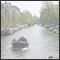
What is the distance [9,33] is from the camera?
138 feet

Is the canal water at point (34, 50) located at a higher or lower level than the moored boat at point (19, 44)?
lower

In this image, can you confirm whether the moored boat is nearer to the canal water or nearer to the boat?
the boat

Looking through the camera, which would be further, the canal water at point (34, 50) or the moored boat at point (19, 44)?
the moored boat at point (19, 44)

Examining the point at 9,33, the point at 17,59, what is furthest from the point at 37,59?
the point at 9,33

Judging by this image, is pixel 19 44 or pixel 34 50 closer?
pixel 19 44

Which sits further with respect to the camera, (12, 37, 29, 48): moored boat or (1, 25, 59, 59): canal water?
(12, 37, 29, 48): moored boat

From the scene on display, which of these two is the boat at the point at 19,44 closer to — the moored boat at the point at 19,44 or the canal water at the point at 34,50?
the moored boat at the point at 19,44

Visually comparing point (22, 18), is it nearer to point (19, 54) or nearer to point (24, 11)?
point (24, 11)

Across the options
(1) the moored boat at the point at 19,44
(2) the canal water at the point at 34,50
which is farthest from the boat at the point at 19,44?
(2) the canal water at the point at 34,50

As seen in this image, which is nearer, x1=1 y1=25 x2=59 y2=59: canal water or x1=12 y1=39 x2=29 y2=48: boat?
x1=1 y1=25 x2=59 y2=59: canal water

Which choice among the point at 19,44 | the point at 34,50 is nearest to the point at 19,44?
the point at 19,44

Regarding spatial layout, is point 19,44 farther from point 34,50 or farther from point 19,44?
point 34,50

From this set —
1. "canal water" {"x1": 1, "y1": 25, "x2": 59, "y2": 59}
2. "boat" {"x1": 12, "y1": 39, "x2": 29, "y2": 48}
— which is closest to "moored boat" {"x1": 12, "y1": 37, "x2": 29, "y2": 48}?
"boat" {"x1": 12, "y1": 39, "x2": 29, "y2": 48}

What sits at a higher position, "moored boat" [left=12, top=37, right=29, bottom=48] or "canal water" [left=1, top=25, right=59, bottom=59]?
"moored boat" [left=12, top=37, right=29, bottom=48]
